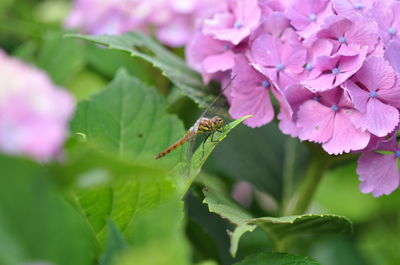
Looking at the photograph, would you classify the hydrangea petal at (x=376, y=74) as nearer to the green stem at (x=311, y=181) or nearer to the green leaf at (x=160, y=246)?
the green stem at (x=311, y=181)

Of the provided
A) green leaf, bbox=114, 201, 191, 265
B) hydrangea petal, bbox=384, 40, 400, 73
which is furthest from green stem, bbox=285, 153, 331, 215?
green leaf, bbox=114, 201, 191, 265

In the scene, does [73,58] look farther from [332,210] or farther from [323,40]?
[332,210]

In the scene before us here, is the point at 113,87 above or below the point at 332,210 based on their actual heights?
above

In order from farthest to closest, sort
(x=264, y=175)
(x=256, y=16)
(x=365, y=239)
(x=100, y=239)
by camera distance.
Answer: (x=365, y=239) → (x=264, y=175) → (x=256, y=16) → (x=100, y=239)

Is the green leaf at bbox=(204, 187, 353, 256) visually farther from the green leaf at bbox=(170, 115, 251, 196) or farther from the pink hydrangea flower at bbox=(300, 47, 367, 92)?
the pink hydrangea flower at bbox=(300, 47, 367, 92)

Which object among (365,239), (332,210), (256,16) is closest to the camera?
(256,16)

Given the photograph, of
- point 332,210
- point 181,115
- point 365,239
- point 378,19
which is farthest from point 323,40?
point 332,210

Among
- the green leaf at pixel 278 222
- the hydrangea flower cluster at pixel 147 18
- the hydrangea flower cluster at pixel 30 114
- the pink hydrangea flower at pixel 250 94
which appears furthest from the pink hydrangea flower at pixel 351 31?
the hydrangea flower cluster at pixel 147 18
